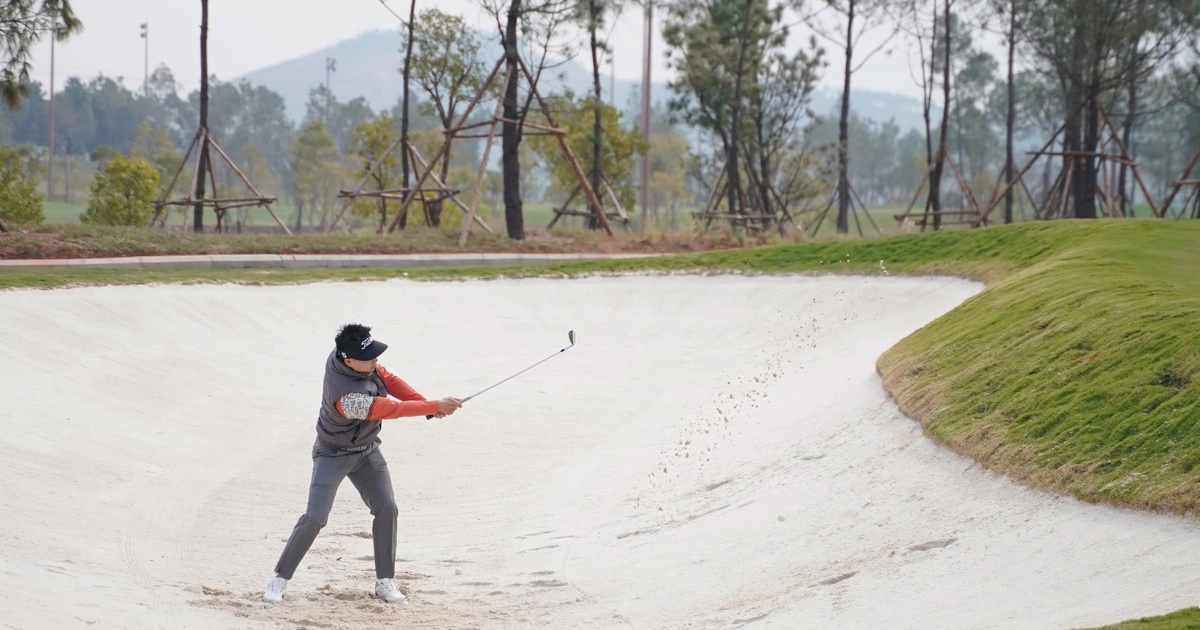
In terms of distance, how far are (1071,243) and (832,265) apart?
5.77 m

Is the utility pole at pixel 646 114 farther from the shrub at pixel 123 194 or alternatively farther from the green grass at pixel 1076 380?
the green grass at pixel 1076 380

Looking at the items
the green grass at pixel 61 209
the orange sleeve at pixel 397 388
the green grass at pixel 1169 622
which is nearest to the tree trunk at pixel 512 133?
the orange sleeve at pixel 397 388

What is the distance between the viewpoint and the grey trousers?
902 cm

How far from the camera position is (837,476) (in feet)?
37.1

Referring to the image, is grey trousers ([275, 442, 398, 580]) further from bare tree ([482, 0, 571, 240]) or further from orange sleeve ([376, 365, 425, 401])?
bare tree ([482, 0, 571, 240])

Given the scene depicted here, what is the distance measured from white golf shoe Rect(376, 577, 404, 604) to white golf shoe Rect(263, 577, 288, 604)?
718 mm

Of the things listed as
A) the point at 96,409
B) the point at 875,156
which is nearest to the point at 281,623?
the point at 96,409

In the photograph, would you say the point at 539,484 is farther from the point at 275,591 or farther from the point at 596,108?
the point at 596,108

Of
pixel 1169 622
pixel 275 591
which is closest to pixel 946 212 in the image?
pixel 275 591

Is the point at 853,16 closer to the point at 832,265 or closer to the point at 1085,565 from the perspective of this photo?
the point at 832,265

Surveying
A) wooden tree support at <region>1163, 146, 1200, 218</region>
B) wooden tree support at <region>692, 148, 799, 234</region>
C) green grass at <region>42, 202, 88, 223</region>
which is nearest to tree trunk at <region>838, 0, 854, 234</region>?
wooden tree support at <region>692, 148, 799, 234</region>

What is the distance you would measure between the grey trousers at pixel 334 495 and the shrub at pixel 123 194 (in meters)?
34.1

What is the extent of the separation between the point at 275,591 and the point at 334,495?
814mm

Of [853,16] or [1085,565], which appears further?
[853,16]
